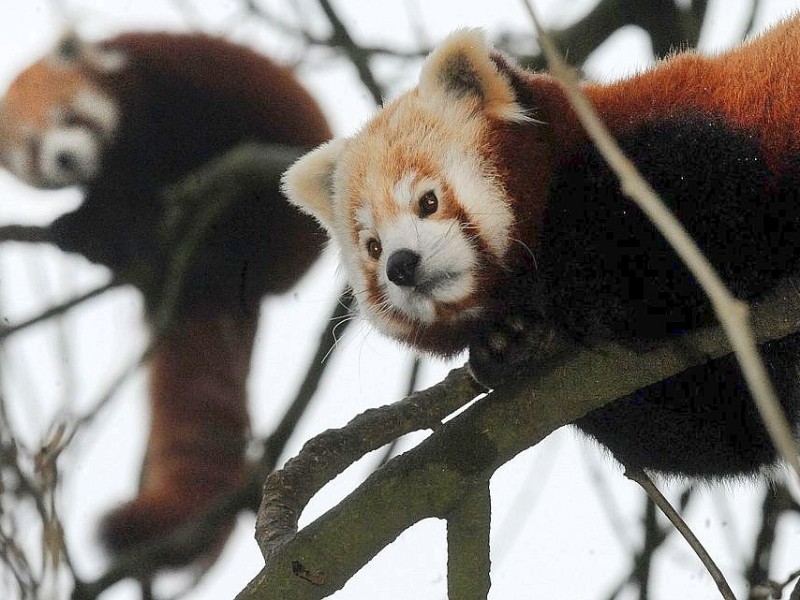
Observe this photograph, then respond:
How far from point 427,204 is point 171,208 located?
244cm

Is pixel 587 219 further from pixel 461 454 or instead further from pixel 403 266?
pixel 461 454

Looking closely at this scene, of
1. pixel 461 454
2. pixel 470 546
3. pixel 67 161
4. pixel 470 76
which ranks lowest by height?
pixel 470 546

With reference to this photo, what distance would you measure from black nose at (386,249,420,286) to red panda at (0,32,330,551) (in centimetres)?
178

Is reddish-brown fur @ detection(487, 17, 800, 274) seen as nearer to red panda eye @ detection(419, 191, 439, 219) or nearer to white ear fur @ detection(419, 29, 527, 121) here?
white ear fur @ detection(419, 29, 527, 121)

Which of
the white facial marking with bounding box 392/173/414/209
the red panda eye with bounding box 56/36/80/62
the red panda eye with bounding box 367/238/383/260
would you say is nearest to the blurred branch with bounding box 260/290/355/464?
the red panda eye with bounding box 367/238/383/260

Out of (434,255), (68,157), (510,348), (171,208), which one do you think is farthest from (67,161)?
(510,348)

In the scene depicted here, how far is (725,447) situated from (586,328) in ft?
2.01

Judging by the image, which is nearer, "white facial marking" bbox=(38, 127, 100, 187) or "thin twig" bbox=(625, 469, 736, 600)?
"thin twig" bbox=(625, 469, 736, 600)

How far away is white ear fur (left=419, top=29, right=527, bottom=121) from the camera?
2.52 meters

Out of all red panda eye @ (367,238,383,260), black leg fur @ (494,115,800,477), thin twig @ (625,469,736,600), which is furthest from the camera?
red panda eye @ (367,238,383,260)

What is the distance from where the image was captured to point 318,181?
2838 mm

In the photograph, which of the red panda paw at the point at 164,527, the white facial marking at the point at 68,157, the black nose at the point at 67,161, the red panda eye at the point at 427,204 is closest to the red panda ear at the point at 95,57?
the white facial marking at the point at 68,157

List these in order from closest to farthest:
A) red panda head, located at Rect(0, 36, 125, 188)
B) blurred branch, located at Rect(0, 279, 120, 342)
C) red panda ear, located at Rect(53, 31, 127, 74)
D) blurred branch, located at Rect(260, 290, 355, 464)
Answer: blurred branch, located at Rect(0, 279, 120, 342)
blurred branch, located at Rect(260, 290, 355, 464)
red panda head, located at Rect(0, 36, 125, 188)
red panda ear, located at Rect(53, 31, 127, 74)

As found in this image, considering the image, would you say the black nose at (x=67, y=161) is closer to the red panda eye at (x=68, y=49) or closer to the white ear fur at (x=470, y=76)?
the red panda eye at (x=68, y=49)
